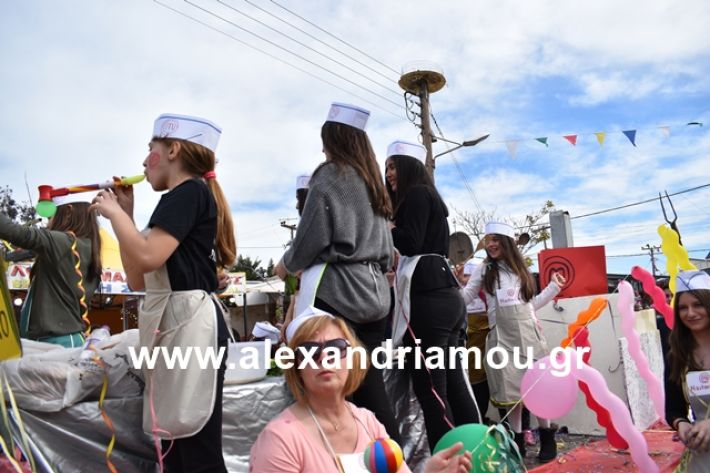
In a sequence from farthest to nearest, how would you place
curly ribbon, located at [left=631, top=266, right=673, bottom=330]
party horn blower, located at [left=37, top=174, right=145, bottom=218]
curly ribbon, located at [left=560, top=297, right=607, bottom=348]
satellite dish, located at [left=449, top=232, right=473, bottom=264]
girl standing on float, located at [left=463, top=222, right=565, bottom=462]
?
satellite dish, located at [left=449, top=232, right=473, bottom=264], girl standing on float, located at [left=463, top=222, right=565, bottom=462], curly ribbon, located at [left=631, top=266, right=673, bottom=330], curly ribbon, located at [left=560, top=297, right=607, bottom=348], party horn blower, located at [left=37, top=174, right=145, bottom=218]

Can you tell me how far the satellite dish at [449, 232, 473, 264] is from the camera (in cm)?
676

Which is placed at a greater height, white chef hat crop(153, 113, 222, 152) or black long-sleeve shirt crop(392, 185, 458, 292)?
white chef hat crop(153, 113, 222, 152)

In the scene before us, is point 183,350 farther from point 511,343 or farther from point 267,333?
point 511,343

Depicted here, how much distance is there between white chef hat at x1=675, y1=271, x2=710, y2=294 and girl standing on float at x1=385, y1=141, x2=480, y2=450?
45.3 inches

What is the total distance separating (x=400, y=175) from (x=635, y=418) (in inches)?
124

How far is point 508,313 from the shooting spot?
416 centimetres

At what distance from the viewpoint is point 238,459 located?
8.58 feet

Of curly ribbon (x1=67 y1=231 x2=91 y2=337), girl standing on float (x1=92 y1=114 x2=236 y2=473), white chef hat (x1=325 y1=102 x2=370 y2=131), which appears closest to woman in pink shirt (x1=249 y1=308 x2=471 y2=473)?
girl standing on float (x1=92 y1=114 x2=236 y2=473)

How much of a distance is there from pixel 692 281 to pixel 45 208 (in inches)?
117

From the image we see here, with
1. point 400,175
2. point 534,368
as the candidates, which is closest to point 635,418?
point 534,368

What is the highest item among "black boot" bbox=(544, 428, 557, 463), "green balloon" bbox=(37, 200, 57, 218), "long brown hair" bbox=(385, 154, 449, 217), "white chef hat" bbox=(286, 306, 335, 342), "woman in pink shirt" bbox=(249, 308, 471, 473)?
"long brown hair" bbox=(385, 154, 449, 217)

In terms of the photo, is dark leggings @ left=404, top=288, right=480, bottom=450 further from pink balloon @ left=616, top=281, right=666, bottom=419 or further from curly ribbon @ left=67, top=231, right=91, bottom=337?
curly ribbon @ left=67, top=231, right=91, bottom=337

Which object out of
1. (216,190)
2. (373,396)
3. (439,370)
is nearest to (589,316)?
(439,370)

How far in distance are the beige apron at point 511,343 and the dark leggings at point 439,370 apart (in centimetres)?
141
